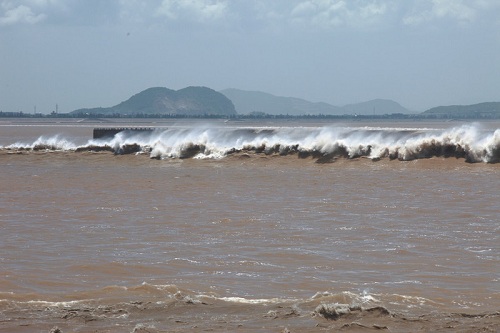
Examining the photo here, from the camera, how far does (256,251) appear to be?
477 inches

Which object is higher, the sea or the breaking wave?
the breaking wave

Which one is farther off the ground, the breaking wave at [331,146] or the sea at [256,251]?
the breaking wave at [331,146]

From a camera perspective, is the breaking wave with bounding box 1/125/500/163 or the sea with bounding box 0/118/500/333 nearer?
the sea with bounding box 0/118/500/333

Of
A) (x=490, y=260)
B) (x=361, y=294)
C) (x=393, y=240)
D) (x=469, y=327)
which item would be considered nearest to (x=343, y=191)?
(x=393, y=240)

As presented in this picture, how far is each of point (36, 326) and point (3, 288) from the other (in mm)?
1969

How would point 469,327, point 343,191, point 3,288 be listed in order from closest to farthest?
point 469,327, point 3,288, point 343,191

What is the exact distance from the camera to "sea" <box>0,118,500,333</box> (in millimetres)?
8422

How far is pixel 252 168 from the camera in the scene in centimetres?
2944

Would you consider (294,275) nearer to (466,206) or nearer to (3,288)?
(3,288)

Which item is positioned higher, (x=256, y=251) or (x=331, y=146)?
(x=331, y=146)

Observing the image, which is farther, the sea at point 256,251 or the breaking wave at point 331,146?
the breaking wave at point 331,146

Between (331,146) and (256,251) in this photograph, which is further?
(331,146)

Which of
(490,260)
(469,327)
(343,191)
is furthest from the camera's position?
(343,191)

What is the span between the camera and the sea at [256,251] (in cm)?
842
